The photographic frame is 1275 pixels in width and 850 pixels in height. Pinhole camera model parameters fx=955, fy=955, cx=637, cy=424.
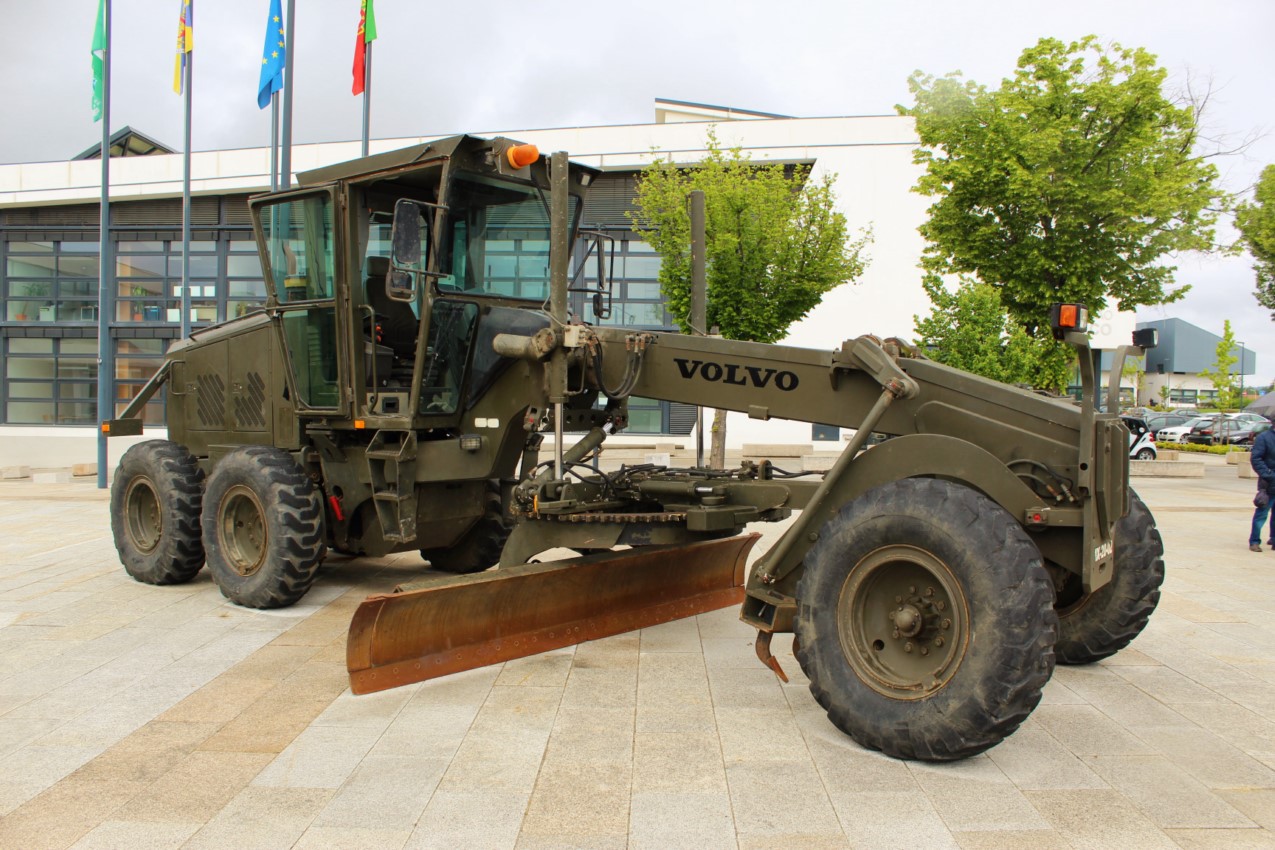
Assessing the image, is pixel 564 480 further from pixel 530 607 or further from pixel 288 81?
pixel 288 81

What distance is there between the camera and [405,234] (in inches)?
246

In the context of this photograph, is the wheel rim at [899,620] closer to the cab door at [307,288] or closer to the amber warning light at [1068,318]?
the amber warning light at [1068,318]

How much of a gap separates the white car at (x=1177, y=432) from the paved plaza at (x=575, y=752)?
36429 millimetres

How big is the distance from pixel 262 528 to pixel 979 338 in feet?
47.2

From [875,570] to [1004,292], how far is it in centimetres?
1656

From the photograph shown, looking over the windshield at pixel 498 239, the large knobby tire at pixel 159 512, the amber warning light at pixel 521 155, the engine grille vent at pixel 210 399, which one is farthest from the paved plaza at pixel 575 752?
the amber warning light at pixel 521 155

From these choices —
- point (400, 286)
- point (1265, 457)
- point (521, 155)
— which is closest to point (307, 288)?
point (400, 286)

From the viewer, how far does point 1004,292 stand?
19625 mm

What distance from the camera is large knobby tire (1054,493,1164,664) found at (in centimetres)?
568

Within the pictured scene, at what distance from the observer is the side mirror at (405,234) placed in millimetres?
6230

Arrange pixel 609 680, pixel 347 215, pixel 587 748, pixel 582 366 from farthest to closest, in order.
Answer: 1. pixel 347 215
2. pixel 582 366
3. pixel 609 680
4. pixel 587 748

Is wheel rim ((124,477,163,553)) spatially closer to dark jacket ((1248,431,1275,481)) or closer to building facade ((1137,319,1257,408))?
dark jacket ((1248,431,1275,481))

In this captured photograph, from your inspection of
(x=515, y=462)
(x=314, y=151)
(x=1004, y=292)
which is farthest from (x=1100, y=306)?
(x=314, y=151)

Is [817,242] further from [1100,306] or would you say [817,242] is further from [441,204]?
[441,204]
